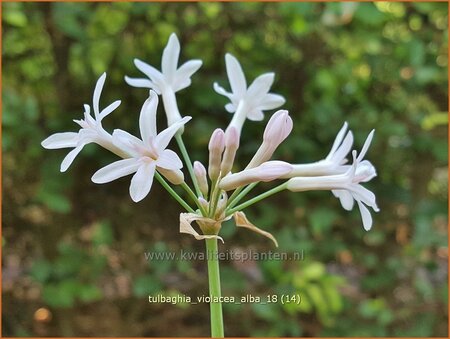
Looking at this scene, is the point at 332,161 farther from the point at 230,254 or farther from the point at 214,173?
the point at 230,254

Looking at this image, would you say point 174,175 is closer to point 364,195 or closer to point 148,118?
point 148,118

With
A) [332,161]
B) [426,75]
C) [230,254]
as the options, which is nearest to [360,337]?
[230,254]

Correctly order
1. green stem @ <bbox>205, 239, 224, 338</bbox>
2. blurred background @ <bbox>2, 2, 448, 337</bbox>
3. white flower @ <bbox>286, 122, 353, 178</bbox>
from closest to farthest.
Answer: green stem @ <bbox>205, 239, 224, 338</bbox> < white flower @ <bbox>286, 122, 353, 178</bbox> < blurred background @ <bbox>2, 2, 448, 337</bbox>

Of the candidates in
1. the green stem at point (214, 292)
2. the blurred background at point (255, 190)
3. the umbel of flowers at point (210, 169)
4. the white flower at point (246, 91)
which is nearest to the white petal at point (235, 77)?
the white flower at point (246, 91)

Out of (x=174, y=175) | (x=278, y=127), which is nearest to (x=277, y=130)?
(x=278, y=127)

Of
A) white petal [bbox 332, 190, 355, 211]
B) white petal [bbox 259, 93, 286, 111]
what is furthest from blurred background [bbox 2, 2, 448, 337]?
white petal [bbox 332, 190, 355, 211]

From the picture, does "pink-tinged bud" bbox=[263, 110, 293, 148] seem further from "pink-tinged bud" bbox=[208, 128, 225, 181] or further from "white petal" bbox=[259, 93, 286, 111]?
"white petal" bbox=[259, 93, 286, 111]

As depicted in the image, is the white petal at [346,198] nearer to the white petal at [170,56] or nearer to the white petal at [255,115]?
the white petal at [255,115]
